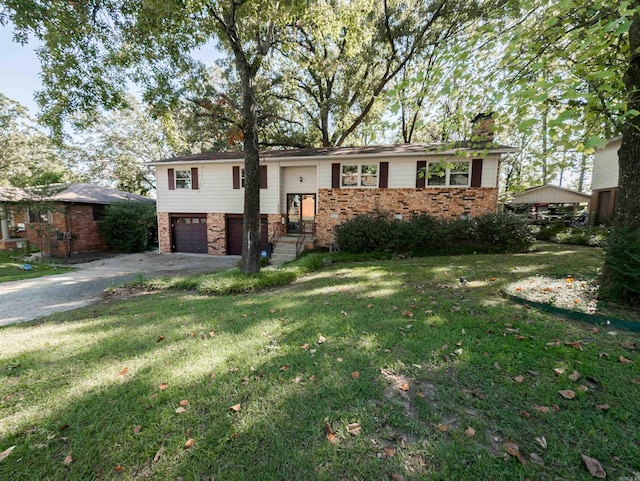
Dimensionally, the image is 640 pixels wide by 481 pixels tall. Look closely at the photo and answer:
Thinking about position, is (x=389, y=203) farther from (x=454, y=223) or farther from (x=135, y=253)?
(x=135, y=253)

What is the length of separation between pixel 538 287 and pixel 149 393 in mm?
6176

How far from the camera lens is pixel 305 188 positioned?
1358 centimetres

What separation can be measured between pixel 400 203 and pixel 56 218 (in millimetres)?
17446

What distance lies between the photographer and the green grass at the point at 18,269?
9555mm

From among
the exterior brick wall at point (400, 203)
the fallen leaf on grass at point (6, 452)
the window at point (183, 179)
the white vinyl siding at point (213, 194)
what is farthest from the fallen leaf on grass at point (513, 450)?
the window at point (183, 179)

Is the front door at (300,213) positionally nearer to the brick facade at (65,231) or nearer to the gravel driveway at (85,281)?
the gravel driveway at (85,281)

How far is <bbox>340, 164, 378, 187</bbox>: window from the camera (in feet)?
41.0

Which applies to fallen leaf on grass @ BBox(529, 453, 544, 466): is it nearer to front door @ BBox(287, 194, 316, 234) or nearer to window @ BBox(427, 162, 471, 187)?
window @ BBox(427, 162, 471, 187)

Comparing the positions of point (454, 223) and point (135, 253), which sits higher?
point (454, 223)

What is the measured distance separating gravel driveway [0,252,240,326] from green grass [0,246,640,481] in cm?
244

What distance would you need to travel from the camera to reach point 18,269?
11164 mm

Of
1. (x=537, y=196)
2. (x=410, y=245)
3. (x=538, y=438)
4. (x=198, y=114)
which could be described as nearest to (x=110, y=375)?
(x=538, y=438)

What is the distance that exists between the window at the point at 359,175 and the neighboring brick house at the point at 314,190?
0.04m

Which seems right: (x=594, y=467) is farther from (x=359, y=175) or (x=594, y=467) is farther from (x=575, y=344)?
(x=359, y=175)
